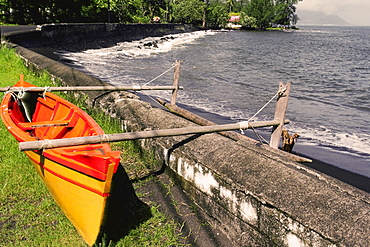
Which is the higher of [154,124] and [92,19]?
[92,19]

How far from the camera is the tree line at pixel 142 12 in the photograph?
32.1m

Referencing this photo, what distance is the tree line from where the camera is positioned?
32.1 m

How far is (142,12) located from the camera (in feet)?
220

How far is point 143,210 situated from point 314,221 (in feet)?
6.62

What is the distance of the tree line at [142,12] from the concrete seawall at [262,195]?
102ft

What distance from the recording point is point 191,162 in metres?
3.95

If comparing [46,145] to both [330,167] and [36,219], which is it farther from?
[330,167]

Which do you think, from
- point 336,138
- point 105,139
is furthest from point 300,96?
point 105,139

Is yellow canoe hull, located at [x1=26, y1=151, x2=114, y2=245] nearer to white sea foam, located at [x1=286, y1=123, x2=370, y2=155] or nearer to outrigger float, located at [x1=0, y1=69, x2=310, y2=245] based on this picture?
outrigger float, located at [x1=0, y1=69, x2=310, y2=245]

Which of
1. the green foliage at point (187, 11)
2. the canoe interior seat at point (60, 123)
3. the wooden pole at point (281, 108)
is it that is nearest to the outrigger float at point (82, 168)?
the canoe interior seat at point (60, 123)

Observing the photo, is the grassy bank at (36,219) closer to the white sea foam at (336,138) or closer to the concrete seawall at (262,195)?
the concrete seawall at (262,195)

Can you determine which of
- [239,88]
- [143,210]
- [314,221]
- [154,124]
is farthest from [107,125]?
[239,88]

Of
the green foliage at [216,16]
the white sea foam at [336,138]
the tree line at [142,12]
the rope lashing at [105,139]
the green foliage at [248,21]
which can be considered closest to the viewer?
the rope lashing at [105,139]

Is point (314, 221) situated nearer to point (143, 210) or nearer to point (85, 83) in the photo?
point (143, 210)
